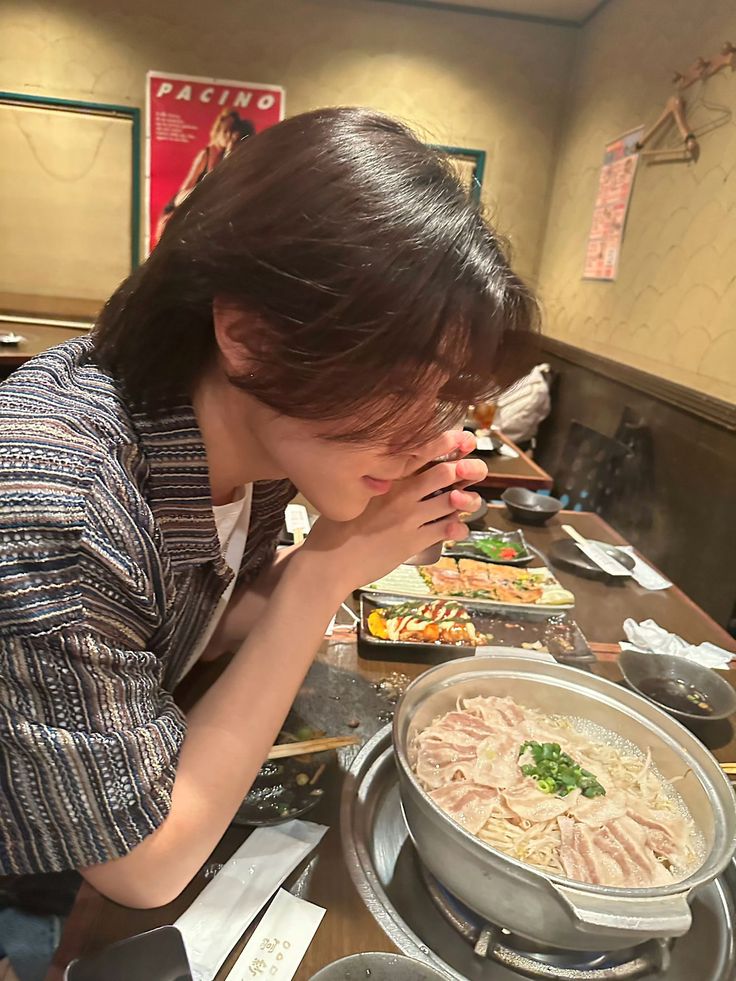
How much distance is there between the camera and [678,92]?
3750mm

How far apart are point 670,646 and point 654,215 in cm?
324

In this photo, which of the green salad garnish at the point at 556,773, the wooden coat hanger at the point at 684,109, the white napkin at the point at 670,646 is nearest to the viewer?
the green salad garnish at the point at 556,773

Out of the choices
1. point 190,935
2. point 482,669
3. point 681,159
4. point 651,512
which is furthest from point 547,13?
point 190,935

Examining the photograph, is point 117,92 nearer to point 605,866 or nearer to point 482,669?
point 482,669

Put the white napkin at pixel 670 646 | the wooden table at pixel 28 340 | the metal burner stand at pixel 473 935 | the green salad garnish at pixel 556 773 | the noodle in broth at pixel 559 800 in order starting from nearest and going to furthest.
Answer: the metal burner stand at pixel 473 935 < the noodle in broth at pixel 559 800 < the green salad garnish at pixel 556 773 < the white napkin at pixel 670 646 < the wooden table at pixel 28 340

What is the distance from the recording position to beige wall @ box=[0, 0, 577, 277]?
16.9ft

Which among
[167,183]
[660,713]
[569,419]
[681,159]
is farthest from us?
[167,183]

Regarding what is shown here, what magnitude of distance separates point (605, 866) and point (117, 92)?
6.19 meters

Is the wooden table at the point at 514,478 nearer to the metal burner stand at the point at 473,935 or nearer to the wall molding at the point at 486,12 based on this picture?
the metal burner stand at the point at 473,935

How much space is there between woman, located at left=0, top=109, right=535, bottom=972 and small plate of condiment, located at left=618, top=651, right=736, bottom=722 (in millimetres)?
739

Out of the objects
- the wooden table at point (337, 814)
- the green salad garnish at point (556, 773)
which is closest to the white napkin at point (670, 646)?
the wooden table at point (337, 814)

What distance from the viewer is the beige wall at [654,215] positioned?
3.33 meters

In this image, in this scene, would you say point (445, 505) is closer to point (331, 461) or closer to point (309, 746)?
point (331, 461)

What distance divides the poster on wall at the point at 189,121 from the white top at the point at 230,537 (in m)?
4.86
